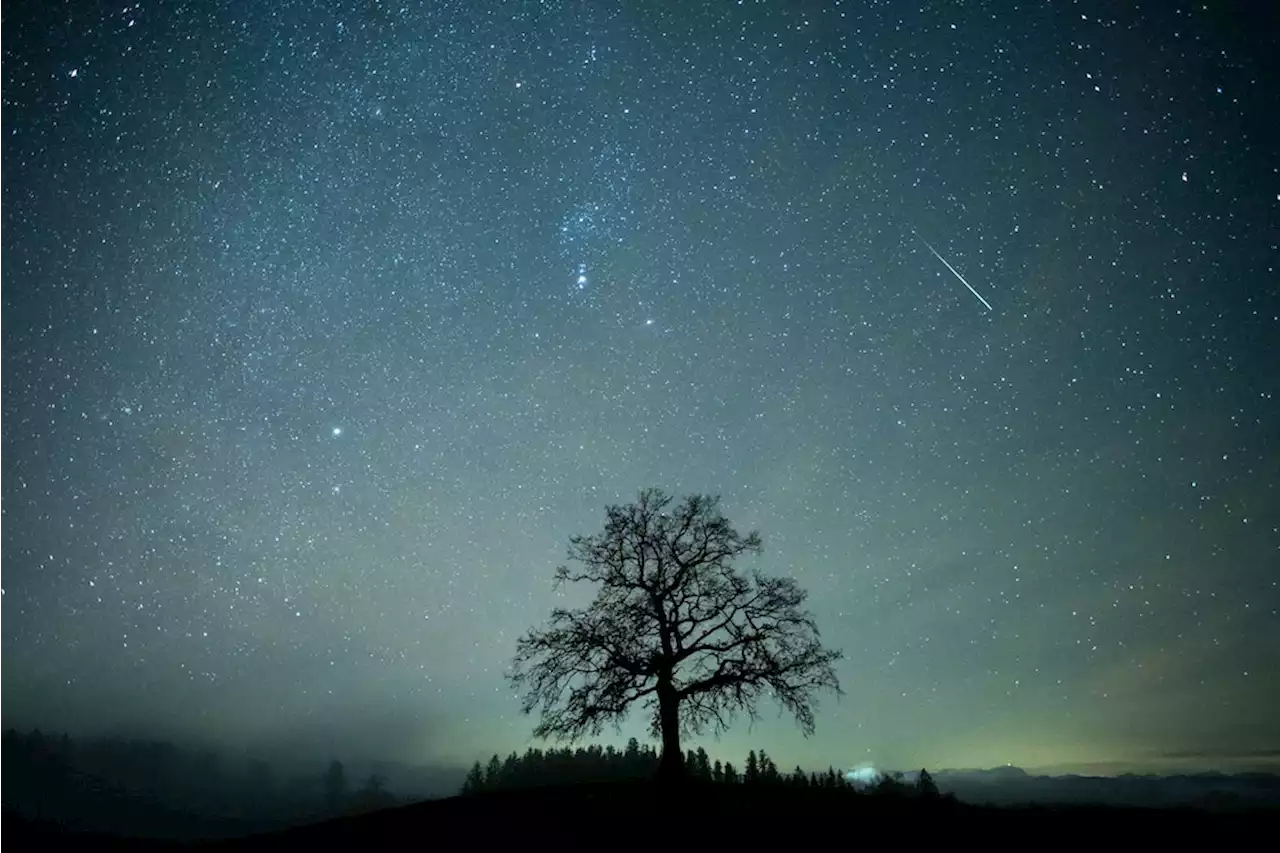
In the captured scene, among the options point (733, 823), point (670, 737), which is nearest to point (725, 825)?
point (733, 823)

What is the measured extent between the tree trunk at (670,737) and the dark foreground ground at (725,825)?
2.10ft

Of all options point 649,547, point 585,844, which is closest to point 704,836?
point 585,844

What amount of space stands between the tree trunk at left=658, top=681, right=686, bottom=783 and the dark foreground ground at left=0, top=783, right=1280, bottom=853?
0.64 m

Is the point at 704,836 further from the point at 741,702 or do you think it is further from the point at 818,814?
the point at 741,702

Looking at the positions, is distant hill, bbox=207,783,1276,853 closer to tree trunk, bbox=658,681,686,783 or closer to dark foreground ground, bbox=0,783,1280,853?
dark foreground ground, bbox=0,783,1280,853

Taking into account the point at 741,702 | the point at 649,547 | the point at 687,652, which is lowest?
the point at 741,702

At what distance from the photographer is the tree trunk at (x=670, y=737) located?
850 inches

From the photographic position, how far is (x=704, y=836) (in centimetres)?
1652

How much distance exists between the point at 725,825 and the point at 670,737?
532 cm

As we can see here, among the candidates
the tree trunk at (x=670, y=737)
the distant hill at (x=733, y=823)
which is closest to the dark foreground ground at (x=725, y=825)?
the distant hill at (x=733, y=823)

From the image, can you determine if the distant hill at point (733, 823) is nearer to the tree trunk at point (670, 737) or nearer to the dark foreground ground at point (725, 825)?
the dark foreground ground at point (725, 825)

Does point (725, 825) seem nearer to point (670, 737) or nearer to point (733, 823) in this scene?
point (733, 823)

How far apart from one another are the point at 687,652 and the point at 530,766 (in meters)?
112

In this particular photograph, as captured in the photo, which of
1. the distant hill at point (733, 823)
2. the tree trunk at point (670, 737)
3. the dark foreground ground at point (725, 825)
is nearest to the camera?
the dark foreground ground at point (725, 825)
